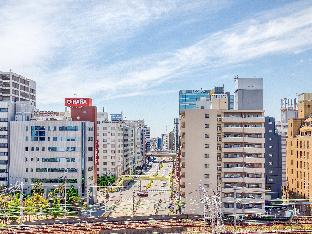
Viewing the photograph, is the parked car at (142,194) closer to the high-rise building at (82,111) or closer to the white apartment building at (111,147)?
the high-rise building at (82,111)

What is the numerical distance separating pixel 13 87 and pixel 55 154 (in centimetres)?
4843

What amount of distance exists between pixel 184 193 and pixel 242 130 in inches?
487

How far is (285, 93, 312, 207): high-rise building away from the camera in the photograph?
3098 inches

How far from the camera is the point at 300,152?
269 feet

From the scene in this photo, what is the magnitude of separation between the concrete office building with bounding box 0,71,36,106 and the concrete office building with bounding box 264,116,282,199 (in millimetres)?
65407

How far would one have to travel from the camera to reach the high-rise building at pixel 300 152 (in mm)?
78688

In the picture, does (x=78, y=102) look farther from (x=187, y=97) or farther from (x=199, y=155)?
(x=187, y=97)

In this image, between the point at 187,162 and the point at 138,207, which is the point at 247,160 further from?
the point at 138,207

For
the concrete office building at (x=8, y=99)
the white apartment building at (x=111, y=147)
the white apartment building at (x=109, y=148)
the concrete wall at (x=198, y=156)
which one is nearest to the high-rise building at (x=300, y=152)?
the concrete wall at (x=198, y=156)

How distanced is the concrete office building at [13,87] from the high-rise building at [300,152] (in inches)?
2764

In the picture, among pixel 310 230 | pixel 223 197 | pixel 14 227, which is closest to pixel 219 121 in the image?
pixel 223 197

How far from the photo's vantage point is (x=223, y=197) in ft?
219

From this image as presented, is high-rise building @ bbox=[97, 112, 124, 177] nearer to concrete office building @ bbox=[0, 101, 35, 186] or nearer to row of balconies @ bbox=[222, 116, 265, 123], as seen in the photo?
concrete office building @ bbox=[0, 101, 35, 186]

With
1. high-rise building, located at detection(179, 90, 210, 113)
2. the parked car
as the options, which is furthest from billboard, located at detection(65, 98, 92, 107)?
high-rise building, located at detection(179, 90, 210, 113)
